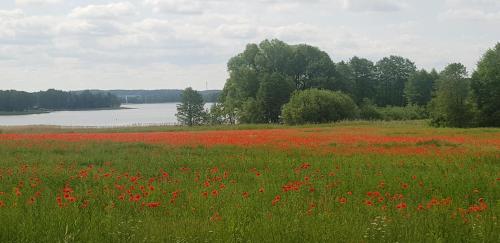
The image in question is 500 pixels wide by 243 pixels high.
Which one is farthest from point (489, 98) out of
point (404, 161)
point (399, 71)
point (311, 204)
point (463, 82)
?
point (399, 71)

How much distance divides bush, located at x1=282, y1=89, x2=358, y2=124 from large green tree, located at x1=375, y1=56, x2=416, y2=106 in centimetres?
4329

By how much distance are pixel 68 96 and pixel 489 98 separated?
528 ft

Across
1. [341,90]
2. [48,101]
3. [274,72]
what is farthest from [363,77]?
[48,101]

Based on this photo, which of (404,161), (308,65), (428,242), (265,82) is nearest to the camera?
(428,242)

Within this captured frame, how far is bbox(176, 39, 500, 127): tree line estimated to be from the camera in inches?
2083

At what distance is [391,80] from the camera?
116500 millimetres

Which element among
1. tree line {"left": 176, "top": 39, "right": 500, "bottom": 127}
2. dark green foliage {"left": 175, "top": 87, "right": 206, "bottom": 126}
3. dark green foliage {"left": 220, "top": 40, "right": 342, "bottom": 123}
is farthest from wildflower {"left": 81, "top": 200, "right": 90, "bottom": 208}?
dark green foliage {"left": 175, "top": 87, "right": 206, "bottom": 126}

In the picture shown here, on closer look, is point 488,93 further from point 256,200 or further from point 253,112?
point 256,200

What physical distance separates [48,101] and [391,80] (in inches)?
4633

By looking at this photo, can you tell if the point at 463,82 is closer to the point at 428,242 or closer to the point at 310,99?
the point at 310,99

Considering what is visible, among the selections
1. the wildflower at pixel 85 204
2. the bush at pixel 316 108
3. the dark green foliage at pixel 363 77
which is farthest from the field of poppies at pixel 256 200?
the dark green foliage at pixel 363 77

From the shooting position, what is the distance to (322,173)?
13.2 m

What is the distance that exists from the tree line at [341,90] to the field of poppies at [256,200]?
3818 cm

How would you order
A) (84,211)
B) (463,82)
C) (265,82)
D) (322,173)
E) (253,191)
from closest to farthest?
1. (84,211)
2. (253,191)
3. (322,173)
4. (463,82)
5. (265,82)
